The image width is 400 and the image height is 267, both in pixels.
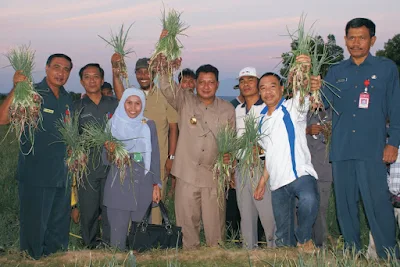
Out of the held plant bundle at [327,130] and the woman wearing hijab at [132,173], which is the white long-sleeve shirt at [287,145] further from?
the woman wearing hijab at [132,173]

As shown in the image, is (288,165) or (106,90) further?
(106,90)

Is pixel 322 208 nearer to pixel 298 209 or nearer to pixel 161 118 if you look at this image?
pixel 298 209

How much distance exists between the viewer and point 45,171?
488 cm

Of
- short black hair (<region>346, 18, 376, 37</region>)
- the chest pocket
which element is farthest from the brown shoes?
short black hair (<region>346, 18, 376, 37</region>)

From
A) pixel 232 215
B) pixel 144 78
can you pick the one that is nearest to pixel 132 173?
pixel 144 78

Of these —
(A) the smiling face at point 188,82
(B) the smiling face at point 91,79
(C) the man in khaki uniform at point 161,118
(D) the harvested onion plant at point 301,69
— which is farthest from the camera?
(A) the smiling face at point 188,82

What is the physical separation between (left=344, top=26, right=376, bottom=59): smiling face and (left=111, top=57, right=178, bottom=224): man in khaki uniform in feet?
7.03

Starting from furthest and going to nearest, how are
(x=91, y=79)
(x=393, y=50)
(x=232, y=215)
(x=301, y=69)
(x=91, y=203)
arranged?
(x=393, y=50)
(x=232, y=215)
(x=91, y=79)
(x=91, y=203)
(x=301, y=69)

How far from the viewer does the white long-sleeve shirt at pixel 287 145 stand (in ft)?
14.7

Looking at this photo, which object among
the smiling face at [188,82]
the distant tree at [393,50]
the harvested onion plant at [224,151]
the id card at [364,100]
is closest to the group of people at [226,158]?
the id card at [364,100]

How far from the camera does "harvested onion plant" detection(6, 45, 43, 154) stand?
4.61 m

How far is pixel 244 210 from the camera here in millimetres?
5059

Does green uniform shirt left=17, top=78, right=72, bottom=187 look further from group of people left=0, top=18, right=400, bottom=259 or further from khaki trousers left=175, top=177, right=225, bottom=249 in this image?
khaki trousers left=175, top=177, right=225, bottom=249

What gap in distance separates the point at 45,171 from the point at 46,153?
0.18 m
